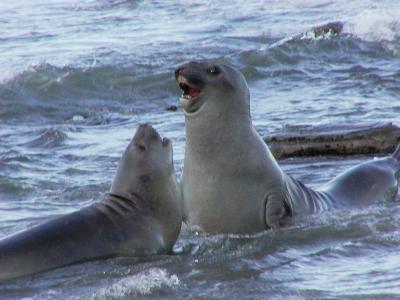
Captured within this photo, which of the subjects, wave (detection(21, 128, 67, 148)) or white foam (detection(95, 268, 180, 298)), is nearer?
white foam (detection(95, 268, 180, 298))

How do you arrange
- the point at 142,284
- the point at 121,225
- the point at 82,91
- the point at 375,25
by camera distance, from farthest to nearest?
1. the point at 375,25
2. the point at 82,91
3. the point at 121,225
4. the point at 142,284

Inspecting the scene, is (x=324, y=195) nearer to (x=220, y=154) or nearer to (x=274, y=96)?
(x=220, y=154)

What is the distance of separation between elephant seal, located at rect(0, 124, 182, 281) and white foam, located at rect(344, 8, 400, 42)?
41.6 feet

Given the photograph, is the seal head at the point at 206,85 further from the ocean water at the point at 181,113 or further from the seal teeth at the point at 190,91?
the ocean water at the point at 181,113

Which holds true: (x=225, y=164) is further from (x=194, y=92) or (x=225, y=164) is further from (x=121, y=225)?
(x=121, y=225)

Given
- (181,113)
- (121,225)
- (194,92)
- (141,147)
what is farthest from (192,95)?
(181,113)

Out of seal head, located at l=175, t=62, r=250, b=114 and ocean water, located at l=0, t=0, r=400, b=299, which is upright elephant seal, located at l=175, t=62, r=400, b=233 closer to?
seal head, located at l=175, t=62, r=250, b=114

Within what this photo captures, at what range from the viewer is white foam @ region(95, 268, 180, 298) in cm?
724

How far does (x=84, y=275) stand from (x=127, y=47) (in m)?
13.7

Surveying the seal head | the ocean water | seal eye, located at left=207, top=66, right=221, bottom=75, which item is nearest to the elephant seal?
the ocean water

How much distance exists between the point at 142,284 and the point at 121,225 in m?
0.87

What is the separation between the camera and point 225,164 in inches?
356

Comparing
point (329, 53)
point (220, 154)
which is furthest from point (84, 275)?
point (329, 53)

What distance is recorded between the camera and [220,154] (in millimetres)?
9078
